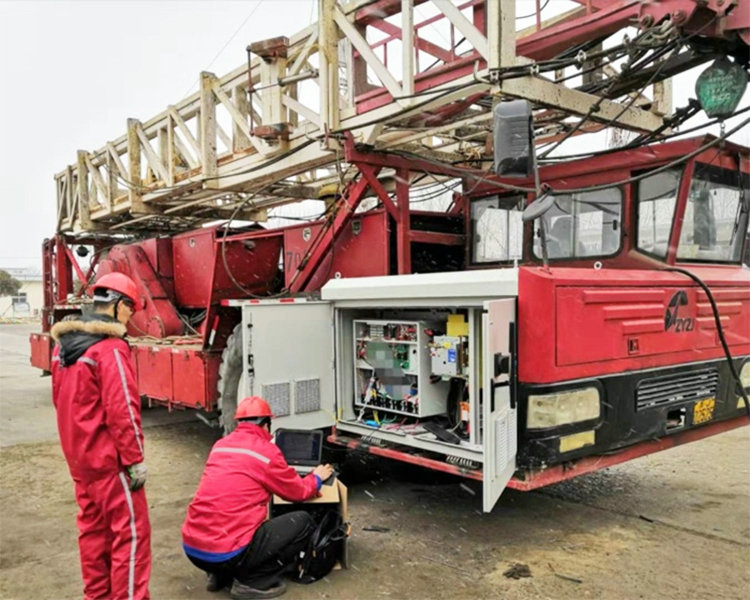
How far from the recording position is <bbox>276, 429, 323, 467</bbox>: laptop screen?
4.74m

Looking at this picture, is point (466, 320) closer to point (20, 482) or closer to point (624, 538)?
point (624, 538)

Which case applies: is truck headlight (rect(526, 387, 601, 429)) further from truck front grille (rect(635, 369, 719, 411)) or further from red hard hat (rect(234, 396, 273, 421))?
red hard hat (rect(234, 396, 273, 421))

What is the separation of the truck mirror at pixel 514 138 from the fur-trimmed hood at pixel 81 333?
2.34 metres

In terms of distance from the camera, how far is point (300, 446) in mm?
4789

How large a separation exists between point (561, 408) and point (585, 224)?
1.80m

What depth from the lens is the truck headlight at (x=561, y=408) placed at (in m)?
3.98

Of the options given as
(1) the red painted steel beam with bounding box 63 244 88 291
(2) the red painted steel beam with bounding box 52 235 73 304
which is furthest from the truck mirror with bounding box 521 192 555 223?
(2) the red painted steel beam with bounding box 52 235 73 304

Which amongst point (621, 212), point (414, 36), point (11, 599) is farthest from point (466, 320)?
point (11, 599)

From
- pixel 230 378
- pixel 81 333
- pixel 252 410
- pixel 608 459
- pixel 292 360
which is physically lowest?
pixel 608 459

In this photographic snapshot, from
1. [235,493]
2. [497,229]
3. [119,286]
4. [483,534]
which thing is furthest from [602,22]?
[235,493]

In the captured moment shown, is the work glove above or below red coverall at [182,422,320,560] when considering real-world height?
above

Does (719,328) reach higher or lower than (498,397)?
higher

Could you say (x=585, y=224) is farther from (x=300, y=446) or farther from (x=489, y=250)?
(x=300, y=446)

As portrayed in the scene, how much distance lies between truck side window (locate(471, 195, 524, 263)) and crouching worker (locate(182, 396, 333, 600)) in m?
2.85
